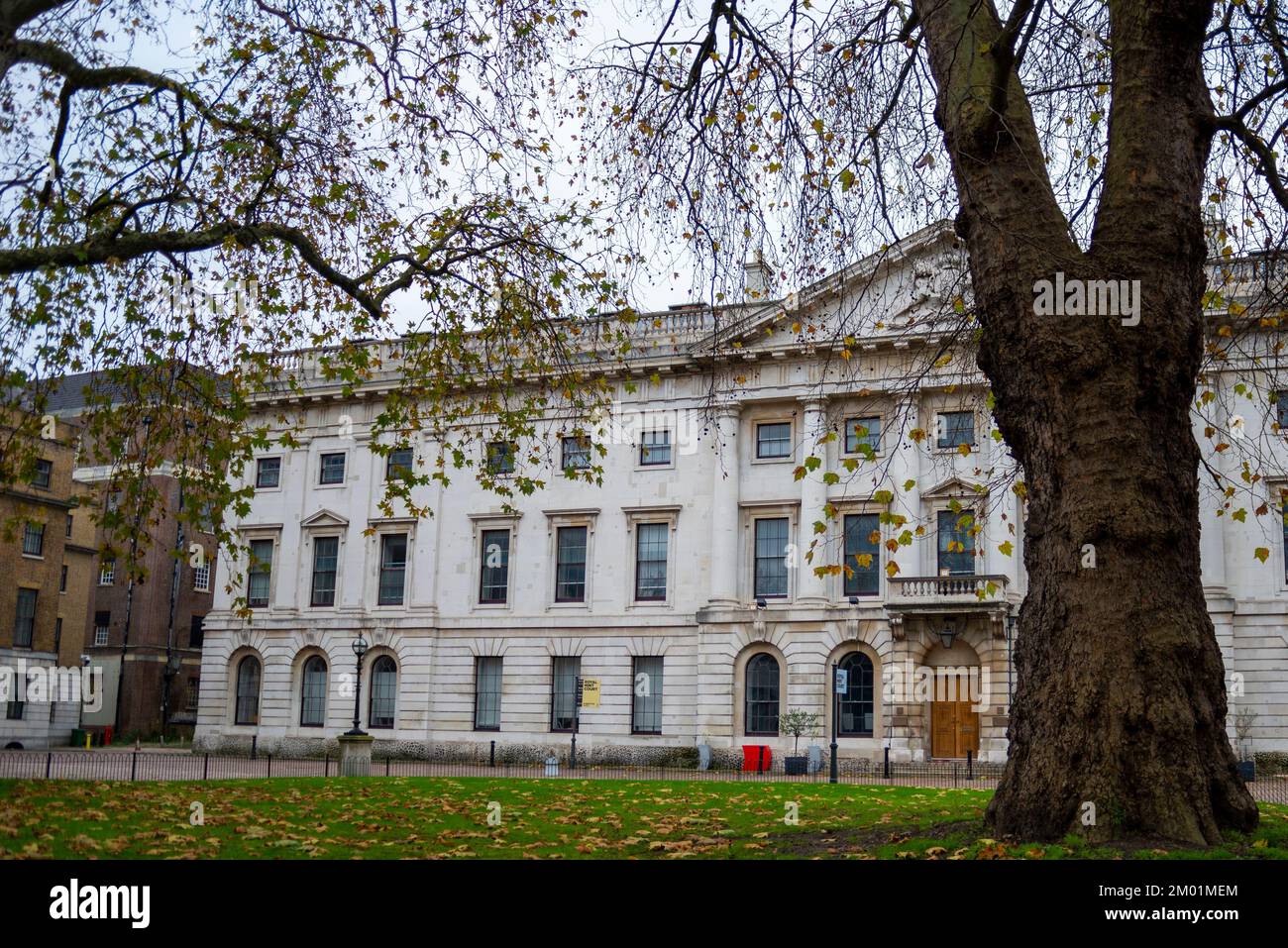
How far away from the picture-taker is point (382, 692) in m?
47.4

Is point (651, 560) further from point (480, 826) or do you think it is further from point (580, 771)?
point (480, 826)

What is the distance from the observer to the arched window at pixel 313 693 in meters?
48.2

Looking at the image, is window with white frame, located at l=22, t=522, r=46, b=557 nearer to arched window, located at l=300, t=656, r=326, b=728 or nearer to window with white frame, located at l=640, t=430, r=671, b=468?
arched window, located at l=300, t=656, r=326, b=728

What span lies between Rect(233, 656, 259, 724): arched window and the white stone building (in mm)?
86

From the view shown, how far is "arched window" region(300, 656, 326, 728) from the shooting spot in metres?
48.2

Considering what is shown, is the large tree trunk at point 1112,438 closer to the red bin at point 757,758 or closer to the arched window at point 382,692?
the red bin at point 757,758

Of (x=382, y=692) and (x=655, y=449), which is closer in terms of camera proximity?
(x=655, y=449)

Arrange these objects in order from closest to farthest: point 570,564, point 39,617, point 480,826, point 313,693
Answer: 1. point 480,826
2. point 570,564
3. point 313,693
4. point 39,617

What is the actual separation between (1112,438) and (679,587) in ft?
111

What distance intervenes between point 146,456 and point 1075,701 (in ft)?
36.4

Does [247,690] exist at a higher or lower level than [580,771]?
higher

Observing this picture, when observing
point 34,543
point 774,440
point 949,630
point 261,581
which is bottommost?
point 949,630

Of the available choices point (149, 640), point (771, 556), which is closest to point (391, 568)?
point (771, 556)

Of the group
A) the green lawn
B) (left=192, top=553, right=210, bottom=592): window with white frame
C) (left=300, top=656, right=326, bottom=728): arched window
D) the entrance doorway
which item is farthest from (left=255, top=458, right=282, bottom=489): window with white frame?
the green lawn
